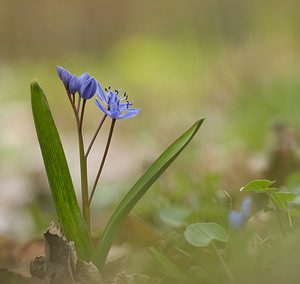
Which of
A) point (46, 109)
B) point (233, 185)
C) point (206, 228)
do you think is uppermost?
point (46, 109)

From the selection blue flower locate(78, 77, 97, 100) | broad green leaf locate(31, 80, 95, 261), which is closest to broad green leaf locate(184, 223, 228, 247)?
broad green leaf locate(31, 80, 95, 261)

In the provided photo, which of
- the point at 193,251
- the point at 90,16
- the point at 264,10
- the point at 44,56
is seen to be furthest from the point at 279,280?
the point at 90,16

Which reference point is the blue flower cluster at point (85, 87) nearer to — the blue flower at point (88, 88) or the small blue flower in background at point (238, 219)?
the blue flower at point (88, 88)

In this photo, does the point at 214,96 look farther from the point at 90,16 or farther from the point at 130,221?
the point at 90,16

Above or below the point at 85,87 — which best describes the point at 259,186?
below

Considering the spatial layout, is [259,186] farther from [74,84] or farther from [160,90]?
[160,90]

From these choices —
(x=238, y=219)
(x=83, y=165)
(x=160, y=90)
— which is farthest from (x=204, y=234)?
(x=160, y=90)

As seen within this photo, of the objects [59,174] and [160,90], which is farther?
[160,90]
